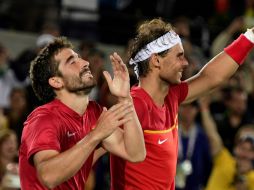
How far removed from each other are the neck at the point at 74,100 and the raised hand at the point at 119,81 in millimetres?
455

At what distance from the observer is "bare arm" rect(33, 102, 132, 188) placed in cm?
525

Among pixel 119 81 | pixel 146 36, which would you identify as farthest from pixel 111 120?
pixel 146 36

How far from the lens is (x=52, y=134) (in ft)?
18.1

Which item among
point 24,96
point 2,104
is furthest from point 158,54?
point 2,104

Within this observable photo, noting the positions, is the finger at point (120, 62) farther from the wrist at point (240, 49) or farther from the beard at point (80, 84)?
the wrist at point (240, 49)

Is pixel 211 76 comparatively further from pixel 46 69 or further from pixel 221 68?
pixel 46 69

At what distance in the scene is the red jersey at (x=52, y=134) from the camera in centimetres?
545

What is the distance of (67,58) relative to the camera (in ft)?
19.7

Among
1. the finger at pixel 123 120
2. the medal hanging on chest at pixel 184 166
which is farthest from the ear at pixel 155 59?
the medal hanging on chest at pixel 184 166

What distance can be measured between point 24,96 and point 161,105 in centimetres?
346

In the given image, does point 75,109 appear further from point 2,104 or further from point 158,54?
point 2,104

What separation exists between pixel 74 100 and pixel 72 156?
765 mm

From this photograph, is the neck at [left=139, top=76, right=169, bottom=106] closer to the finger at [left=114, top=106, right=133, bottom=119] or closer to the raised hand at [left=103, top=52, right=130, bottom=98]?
the raised hand at [left=103, top=52, right=130, bottom=98]

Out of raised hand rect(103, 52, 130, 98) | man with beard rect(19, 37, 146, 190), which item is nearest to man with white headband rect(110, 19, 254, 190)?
man with beard rect(19, 37, 146, 190)
